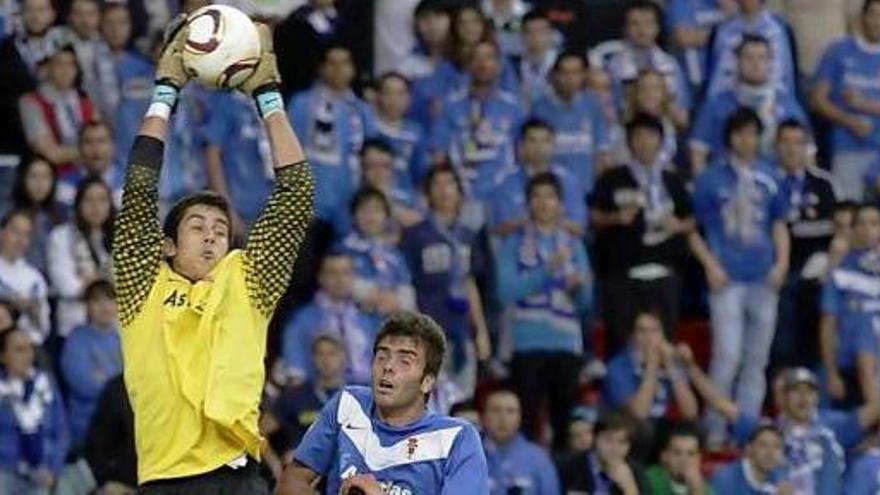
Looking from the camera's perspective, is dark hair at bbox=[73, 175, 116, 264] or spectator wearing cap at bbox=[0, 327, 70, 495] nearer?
spectator wearing cap at bbox=[0, 327, 70, 495]

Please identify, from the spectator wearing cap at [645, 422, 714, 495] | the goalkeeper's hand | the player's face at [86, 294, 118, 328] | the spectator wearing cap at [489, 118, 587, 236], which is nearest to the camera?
the goalkeeper's hand

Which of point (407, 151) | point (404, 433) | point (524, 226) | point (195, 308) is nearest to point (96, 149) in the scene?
point (407, 151)

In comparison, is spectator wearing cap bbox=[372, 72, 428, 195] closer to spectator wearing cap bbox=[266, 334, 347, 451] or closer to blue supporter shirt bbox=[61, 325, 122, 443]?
spectator wearing cap bbox=[266, 334, 347, 451]

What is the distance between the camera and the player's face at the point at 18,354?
14836mm

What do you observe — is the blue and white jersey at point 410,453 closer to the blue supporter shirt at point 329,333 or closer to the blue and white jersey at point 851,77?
the blue supporter shirt at point 329,333

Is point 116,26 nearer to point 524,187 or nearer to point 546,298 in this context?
point 524,187

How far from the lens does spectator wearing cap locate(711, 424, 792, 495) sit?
16141 mm

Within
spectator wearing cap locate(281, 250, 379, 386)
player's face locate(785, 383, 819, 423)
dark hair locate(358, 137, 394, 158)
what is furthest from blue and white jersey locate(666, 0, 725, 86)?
spectator wearing cap locate(281, 250, 379, 386)

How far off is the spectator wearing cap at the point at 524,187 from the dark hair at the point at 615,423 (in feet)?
4.49

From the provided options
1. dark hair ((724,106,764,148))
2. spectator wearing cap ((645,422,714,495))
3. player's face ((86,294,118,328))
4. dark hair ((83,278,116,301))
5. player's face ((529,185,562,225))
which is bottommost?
spectator wearing cap ((645,422,714,495))

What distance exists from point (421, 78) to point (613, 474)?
3501 mm

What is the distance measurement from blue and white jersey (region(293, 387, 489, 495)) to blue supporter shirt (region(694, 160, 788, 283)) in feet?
29.2

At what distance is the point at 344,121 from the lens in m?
17.2

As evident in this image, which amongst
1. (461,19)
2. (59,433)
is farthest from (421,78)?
(59,433)
